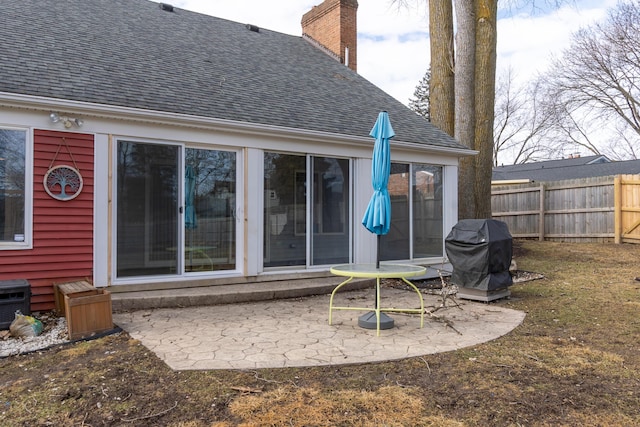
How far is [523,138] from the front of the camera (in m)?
33.3

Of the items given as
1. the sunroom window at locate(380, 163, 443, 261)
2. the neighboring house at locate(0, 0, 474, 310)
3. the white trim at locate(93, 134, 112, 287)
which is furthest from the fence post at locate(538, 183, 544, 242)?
the white trim at locate(93, 134, 112, 287)

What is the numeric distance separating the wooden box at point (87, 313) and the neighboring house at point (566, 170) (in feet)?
48.7

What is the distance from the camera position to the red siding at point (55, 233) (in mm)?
5176

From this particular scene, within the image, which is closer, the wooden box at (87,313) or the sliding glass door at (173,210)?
the wooden box at (87,313)

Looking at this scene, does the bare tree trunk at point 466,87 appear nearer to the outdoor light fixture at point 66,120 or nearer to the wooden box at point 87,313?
the outdoor light fixture at point 66,120

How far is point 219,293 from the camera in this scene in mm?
5941

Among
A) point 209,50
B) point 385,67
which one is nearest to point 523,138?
point 385,67

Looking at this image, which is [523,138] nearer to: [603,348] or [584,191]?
[584,191]

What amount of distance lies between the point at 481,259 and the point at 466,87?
573 centimetres

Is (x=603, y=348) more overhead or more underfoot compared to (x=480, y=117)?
more underfoot

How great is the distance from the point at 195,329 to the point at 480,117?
8.40 meters

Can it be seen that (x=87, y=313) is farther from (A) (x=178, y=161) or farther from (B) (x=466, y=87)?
(B) (x=466, y=87)

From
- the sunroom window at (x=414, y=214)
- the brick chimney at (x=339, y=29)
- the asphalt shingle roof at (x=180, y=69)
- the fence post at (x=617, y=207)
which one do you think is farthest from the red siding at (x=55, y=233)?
the fence post at (x=617, y=207)

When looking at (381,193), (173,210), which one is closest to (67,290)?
(173,210)
